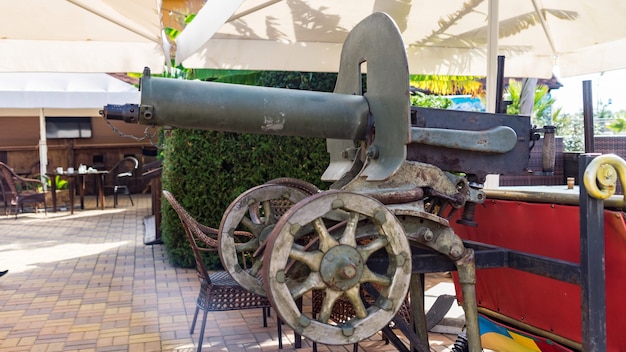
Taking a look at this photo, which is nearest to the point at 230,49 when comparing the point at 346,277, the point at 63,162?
the point at 346,277

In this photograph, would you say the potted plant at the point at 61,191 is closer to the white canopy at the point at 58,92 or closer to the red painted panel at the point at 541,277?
the white canopy at the point at 58,92

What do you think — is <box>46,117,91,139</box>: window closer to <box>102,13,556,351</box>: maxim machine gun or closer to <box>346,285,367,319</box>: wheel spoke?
<box>102,13,556,351</box>: maxim machine gun

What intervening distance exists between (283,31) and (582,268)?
316 cm

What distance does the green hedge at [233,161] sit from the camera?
6.16 meters

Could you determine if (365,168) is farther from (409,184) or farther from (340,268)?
(340,268)

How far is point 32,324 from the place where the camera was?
15.0 feet

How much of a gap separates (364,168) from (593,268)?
80 centimetres

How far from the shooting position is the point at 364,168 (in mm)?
1999

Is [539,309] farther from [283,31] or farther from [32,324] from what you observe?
[32,324]

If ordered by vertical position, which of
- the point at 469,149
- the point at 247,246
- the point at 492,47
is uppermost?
the point at 492,47

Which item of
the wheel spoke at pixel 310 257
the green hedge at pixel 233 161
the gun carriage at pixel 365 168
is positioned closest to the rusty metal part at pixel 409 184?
the gun carriage at pixel 365 168

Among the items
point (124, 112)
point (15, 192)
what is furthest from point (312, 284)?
point (15, 192)

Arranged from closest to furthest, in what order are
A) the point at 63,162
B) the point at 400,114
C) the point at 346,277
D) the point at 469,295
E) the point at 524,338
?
the point at 346,277, the point at 400,114, the point at 469,295, the point at 524,338, the point at 63,162

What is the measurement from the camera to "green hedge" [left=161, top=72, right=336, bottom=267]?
616cm
